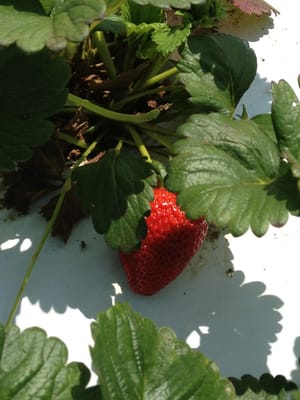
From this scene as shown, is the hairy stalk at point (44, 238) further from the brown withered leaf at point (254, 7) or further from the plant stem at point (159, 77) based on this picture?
the brown withered leaf at point (254, 7)

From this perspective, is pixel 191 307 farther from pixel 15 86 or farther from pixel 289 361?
pixel 15 86

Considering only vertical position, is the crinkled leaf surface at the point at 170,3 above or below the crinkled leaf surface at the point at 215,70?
above

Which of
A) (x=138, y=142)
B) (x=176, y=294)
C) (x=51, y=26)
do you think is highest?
(x=51, y=26)

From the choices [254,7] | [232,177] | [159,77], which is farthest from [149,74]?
[232,177]

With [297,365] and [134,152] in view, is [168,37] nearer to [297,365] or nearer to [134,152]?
[134,152]

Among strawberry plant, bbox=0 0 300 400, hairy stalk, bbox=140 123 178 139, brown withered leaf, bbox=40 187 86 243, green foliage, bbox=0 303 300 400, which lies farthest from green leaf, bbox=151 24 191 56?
green foliage, bbox=0 303 300 400

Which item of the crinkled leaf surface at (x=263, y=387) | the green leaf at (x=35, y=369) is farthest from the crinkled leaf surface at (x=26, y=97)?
the crinkled leaf surface at (x=263, y=387)

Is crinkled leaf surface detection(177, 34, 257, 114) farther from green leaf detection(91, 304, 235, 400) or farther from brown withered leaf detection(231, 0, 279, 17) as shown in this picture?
green leaf detection(91, 304, 235, 400)
